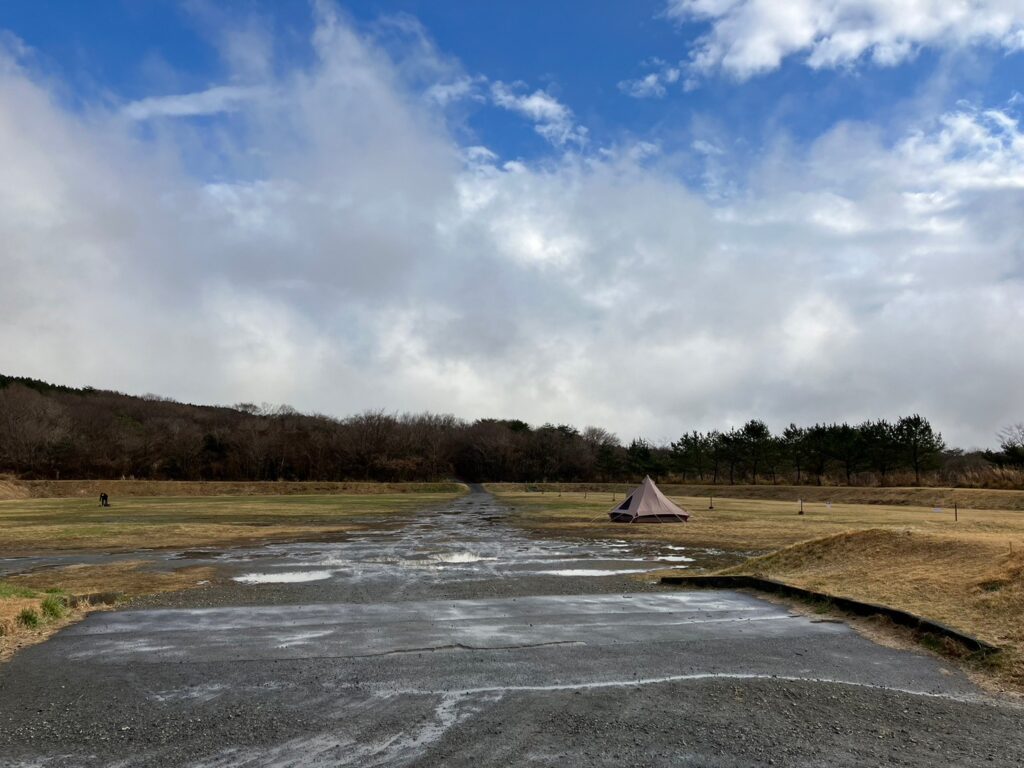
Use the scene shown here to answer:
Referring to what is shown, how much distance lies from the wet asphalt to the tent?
70.0 feet

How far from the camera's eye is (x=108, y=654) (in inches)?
317

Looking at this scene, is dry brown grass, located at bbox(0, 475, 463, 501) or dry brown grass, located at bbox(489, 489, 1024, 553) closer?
dry brown grass, located at bbox(489, 489, 1024, 553)

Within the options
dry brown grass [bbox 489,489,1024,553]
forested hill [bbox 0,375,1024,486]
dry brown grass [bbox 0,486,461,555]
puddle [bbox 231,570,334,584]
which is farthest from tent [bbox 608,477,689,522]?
forested hill [bbox 0,375,1024,486]

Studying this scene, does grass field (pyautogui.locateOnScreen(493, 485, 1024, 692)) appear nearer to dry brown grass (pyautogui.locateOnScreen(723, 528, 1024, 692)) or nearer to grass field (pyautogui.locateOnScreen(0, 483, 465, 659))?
dry brown grass (pyautogui.locateOnScreen(723, 528, 1024, 692))

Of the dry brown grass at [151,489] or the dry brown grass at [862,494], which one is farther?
the dry brown grass at [151,489]

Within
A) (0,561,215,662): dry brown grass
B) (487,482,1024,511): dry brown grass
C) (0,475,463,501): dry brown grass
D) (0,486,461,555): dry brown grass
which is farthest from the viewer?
(0,475,463,501): dry brown grass

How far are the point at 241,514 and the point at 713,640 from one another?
37.8 metres

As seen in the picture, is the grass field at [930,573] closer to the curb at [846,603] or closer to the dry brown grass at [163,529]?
the curb at [846,603]

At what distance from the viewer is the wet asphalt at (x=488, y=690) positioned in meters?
4.99

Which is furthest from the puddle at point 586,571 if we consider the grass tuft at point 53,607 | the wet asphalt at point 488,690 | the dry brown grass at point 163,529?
the dry brown grass at point 163,529

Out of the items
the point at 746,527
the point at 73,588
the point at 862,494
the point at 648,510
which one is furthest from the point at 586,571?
the point at 862,494

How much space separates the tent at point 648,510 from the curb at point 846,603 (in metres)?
19.7

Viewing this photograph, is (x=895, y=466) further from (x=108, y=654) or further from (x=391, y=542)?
(x=108, y=654)

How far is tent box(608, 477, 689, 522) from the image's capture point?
33.1m
